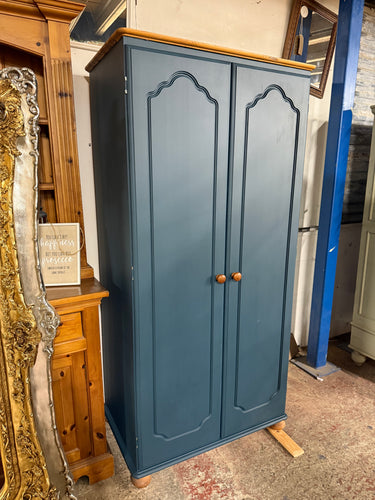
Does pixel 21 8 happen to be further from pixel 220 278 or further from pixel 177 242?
pixel 220 278

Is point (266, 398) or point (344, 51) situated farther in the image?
point (344, 51)

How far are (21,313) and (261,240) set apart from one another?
3.67 feet

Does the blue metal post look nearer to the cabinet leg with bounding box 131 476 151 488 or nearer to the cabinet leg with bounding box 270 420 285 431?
the cabinet leg with bounding box 270 420 285 431

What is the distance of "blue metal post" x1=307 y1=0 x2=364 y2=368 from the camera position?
216cm

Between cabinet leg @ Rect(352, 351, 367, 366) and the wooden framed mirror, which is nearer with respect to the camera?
the wooden framed mirror

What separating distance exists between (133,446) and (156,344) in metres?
0.52

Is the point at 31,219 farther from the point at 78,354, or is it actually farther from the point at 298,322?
the point at 298,322

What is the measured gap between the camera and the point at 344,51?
2.18 m

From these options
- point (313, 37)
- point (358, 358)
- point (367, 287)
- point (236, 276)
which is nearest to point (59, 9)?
point (236, 276)

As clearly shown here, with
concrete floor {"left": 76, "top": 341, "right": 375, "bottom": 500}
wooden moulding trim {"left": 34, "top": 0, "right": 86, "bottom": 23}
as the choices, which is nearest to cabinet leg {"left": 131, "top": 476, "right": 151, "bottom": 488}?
concrete floor {"left": 76, "top": 341, "right": 375, "bottom": 500}

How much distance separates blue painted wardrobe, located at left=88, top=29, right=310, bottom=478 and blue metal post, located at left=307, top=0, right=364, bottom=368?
763 millimetres

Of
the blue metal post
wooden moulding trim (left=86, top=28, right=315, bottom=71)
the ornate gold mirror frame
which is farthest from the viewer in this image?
the blue metal post

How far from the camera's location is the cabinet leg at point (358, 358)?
265cm

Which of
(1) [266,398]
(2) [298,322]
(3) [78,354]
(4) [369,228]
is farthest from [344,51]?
(3) [78,354]
